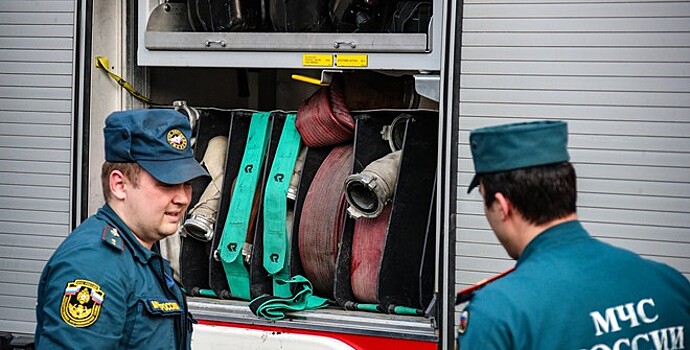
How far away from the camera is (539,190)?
211 cm

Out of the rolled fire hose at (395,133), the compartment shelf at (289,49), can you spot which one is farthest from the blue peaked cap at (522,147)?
the rolled fire hose at (395,133)

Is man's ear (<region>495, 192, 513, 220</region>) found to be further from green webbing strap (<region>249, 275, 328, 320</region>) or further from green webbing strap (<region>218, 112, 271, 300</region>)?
green webbing strap (<region>218, 112, 271, 300</region>)

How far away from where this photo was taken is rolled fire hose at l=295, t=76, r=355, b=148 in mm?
4285

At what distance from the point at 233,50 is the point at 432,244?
1091mm

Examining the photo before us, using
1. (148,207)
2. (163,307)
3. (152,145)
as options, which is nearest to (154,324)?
(163,307)

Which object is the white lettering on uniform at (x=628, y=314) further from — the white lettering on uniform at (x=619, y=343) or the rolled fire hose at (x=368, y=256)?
the rolled fire hose at (x=368, y=256)

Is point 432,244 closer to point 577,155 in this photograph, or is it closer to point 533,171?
point 577,155

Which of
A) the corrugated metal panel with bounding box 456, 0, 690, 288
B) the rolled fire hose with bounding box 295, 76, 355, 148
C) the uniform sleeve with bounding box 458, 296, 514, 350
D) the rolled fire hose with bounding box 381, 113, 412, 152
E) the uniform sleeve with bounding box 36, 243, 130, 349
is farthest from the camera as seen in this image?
the rolled fire hose with bounding box 295, 76, 355, 148

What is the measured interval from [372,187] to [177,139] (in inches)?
56.6

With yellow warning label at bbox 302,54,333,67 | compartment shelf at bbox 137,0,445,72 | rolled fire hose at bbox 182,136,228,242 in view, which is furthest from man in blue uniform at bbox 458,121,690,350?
rolled fire hose at bbox 182,136,228,242

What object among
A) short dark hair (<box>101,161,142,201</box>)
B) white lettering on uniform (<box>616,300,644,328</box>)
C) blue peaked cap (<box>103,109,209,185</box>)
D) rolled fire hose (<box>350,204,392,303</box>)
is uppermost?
blue peaked cap (<box>103,109,209,185</box>)

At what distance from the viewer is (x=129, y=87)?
4.38 m

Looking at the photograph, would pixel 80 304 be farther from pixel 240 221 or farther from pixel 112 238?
pixel 240 221

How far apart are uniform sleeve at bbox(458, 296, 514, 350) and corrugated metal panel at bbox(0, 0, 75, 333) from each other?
2.42 m
